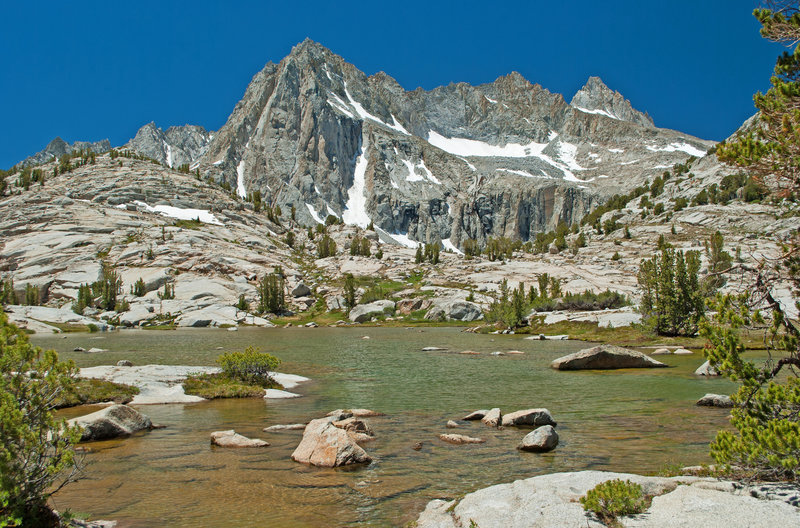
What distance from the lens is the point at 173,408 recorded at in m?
21.3

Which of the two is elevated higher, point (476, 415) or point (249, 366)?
point (249, 366)

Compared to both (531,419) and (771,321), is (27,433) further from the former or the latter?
(531,419)

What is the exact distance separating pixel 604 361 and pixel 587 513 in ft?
96.5

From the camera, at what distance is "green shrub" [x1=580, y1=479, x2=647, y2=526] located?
765cm

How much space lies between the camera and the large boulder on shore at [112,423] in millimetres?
15516

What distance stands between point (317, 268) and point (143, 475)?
478 ft

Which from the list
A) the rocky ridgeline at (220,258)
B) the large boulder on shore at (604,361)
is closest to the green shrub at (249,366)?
the large boulder on shore at (604,361)

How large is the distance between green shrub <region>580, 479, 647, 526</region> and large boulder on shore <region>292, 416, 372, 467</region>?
22.9ft

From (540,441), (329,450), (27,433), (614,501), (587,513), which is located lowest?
(540,441)

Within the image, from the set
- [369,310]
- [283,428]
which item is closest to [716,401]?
[283,428]

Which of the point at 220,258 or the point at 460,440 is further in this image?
the point at 220,258

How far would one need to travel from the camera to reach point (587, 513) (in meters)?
7.82

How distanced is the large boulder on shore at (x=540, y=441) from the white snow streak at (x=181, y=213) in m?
175

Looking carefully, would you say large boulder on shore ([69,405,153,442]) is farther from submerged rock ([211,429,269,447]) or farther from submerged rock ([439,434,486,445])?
submerged rock ([439,434,486,445])
